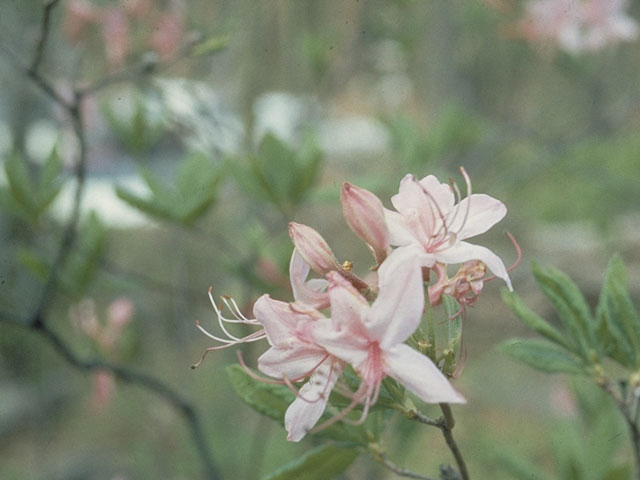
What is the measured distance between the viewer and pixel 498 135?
2.50 metres

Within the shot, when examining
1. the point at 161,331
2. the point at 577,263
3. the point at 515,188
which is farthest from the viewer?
the point at 577,263

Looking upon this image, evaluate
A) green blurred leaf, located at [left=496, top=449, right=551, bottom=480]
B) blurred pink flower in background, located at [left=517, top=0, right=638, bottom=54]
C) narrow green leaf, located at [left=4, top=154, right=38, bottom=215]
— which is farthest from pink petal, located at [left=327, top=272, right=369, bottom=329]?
blurred pink flower in background, located at [left=517, top=0, right=638, bottom=54]

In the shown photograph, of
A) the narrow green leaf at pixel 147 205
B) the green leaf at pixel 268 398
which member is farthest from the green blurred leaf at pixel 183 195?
the green leaf at pixel 268 398

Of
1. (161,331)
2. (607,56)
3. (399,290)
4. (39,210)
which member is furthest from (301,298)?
(161,331)

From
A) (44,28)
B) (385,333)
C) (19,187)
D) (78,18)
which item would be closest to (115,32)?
(78,18)

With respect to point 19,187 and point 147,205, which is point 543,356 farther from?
point 19,187

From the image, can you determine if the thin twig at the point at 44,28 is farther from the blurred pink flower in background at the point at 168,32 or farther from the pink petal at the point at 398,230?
the blurred pink flower in background at the point at 168,32

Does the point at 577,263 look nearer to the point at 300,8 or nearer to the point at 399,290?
the point at 300,8

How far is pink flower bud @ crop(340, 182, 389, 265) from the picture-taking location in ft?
1.49

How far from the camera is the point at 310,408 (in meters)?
0.45

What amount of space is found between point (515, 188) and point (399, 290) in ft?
5.71

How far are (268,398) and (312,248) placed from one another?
0.39 ft

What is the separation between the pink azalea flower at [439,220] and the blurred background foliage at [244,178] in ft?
1.29

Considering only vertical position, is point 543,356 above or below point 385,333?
below
